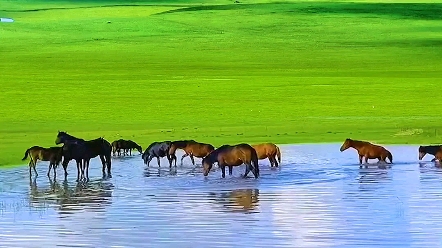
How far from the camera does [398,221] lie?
14.0 meters

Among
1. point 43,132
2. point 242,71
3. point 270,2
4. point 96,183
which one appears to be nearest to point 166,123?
point 43,132

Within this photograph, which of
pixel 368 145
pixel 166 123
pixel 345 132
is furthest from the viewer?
A: pixel 166 123

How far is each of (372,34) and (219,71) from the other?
28704mm

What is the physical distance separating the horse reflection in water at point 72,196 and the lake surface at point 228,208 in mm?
15

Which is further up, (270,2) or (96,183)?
(270,2)

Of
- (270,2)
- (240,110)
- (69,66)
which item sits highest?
(270,2)

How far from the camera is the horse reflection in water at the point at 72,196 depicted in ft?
52.2

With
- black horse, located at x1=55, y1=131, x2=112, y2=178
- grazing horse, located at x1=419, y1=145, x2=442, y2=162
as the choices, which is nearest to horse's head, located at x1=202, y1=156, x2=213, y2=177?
black horse, located at x1=55, y1=131, x2=112, y2=178

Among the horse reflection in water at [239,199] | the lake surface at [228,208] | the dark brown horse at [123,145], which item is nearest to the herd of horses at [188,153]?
the lake surface at [228,208]

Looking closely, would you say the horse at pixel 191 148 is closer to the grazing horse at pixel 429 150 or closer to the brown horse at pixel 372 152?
the brown horse at pixel 372 152

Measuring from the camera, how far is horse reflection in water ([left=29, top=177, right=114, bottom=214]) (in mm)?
15922

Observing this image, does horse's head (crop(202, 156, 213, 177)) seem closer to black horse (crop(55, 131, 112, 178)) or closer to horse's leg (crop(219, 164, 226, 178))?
horse's leg (crop(219, 164, 226, 178))

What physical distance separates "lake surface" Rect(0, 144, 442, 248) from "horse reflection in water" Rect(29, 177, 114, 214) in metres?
0.02

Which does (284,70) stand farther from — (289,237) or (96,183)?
(289,237)
